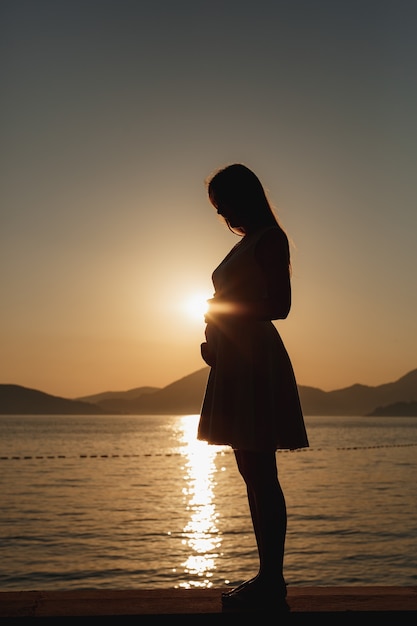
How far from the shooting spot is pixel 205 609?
275cm

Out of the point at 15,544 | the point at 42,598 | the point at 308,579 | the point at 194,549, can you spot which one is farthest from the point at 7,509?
the point at 42,598

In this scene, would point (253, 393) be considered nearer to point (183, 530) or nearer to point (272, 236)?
point (272, 236)

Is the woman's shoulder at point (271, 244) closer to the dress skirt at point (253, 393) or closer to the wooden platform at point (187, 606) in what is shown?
the dress skirt at point (253, 393)

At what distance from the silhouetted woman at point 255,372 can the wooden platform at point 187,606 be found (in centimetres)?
14

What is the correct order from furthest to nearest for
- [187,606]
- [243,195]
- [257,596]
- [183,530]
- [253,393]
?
[183,530] < [243,195] < [253,393] < [257,596] < [187,606]

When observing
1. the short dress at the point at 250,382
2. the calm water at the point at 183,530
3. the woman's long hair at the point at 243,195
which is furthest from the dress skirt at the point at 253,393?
the calm water at the point at 183,530

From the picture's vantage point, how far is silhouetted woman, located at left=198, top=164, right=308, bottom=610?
2975 millimetres

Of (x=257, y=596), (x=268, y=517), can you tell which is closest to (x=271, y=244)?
(x=268, y=517)

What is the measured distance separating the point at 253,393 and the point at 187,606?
837 millimetres

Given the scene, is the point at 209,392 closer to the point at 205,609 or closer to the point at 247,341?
the point at 247,341

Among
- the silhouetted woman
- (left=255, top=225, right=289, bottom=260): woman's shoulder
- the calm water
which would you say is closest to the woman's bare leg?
the silhouetted woman

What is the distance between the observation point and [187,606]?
278cm

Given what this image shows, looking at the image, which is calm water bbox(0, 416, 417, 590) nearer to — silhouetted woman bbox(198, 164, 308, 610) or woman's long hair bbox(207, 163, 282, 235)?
silhouetted woman bbox(198, 164, 308, 610)

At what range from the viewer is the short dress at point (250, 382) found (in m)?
3.01
